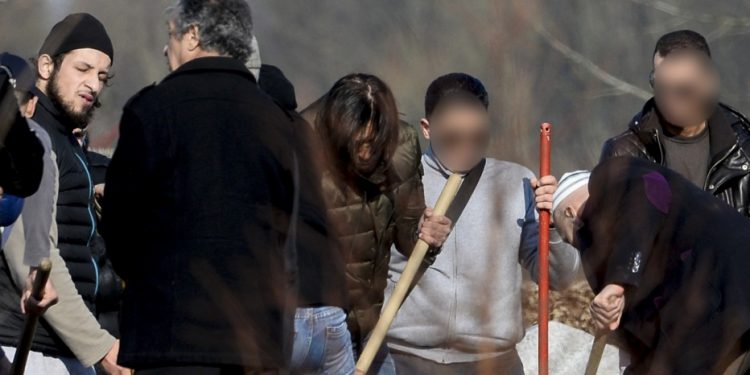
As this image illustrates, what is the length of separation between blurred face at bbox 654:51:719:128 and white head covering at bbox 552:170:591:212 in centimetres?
61

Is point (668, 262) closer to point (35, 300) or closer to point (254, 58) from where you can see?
point (254, 58)

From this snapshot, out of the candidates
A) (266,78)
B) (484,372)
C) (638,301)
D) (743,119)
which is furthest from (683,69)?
(484,372)

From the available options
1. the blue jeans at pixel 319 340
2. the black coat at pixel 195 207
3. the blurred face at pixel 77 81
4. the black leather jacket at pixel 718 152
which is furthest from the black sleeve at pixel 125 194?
the black leather jacket at pixel 718 152

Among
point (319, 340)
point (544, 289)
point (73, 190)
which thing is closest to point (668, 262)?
point (544, 289)

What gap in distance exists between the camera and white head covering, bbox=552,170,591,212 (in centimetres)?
323

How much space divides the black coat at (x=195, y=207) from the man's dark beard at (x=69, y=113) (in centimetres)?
124

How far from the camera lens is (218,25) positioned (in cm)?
349

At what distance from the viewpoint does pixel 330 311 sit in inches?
148

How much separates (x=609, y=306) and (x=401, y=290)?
99cm

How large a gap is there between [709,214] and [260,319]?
1.18m

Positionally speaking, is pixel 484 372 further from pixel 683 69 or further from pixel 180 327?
pixel 683 69

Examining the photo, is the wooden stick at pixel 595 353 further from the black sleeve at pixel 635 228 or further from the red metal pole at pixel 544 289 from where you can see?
the black sleeve at pixel 635 228

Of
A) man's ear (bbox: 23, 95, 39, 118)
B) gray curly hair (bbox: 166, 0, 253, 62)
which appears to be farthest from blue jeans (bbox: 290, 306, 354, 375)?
man's ear (bbox: 23, 95, 39, 118)

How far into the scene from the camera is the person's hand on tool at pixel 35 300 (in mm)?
3885
